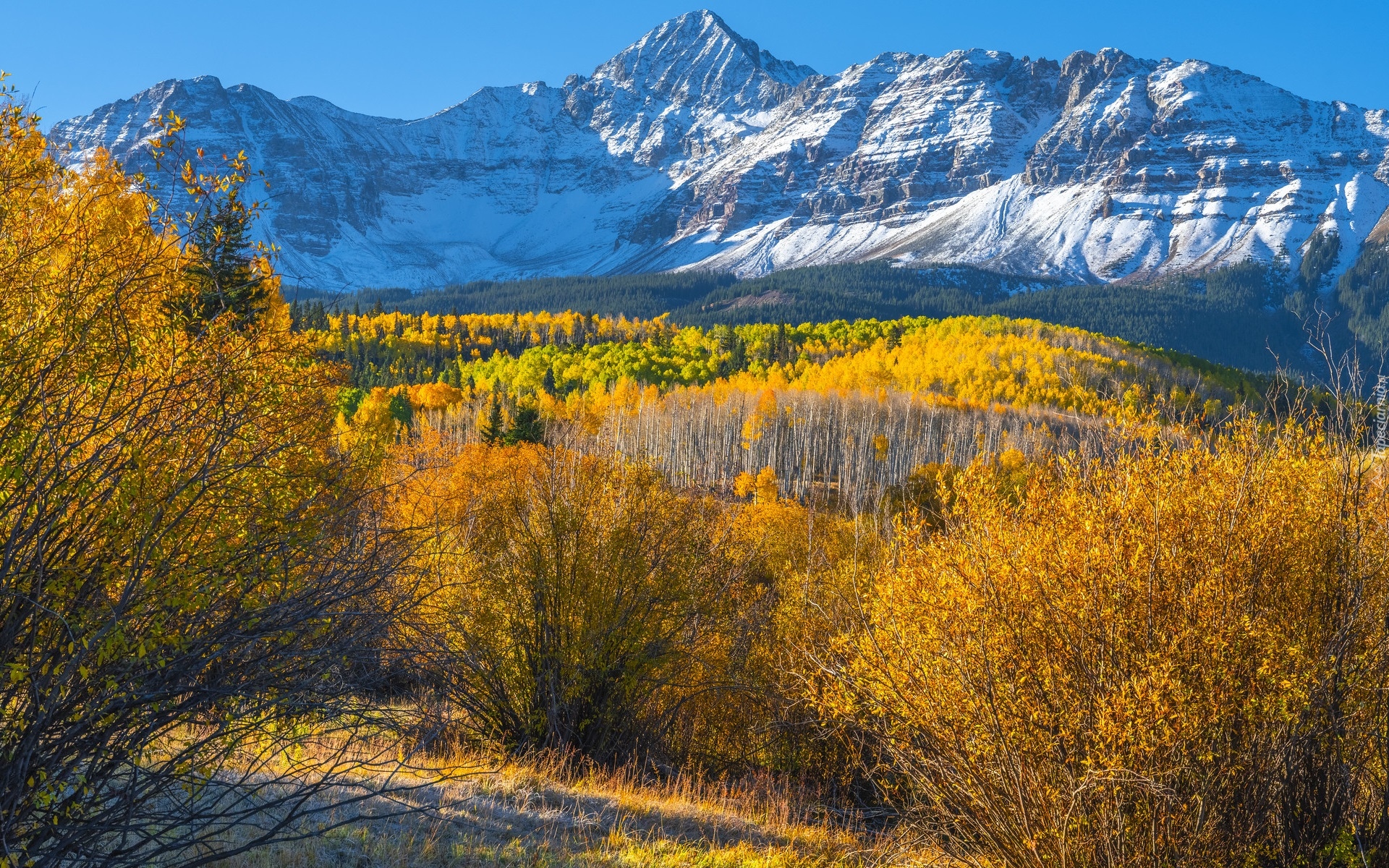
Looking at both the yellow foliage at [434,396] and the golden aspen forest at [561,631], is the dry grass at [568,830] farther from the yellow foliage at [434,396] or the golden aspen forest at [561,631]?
the yellow foliage at [434,396]

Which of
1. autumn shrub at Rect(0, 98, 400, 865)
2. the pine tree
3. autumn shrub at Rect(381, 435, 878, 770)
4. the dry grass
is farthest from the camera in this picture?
the pine tree

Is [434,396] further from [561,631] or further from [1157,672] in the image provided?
[1157,672]

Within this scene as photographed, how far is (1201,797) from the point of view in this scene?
26.2 ft

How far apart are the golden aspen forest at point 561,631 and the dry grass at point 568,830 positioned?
0.22 ft

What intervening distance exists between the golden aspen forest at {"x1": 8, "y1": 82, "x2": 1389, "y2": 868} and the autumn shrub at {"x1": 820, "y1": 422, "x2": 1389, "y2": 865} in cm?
4

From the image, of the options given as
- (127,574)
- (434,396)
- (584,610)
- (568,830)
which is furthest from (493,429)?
(127,574)

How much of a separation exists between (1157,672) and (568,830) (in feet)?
20.7

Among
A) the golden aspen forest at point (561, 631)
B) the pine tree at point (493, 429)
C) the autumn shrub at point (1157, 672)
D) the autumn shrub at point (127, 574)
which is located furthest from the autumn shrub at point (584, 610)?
the pine tree at point (493, 429)

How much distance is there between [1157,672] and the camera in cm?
784

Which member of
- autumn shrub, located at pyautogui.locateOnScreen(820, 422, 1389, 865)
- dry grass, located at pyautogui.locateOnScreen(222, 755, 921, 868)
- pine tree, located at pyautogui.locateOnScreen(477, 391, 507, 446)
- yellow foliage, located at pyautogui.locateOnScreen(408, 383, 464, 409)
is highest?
autumn shrub, located at pyautogui.locateOnScreen(820, 422, 1389, 865)

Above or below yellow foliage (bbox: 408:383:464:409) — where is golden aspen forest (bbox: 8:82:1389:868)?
above

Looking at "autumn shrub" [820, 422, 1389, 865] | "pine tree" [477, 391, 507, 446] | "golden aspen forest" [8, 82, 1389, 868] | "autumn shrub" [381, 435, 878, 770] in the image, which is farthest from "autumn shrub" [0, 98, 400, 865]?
"pine tree" [477, 391, 507, 446]

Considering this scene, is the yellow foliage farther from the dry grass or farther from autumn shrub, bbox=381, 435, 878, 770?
the dry grass

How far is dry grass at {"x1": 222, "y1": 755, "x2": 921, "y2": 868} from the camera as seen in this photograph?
812 cm
